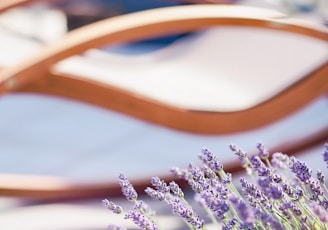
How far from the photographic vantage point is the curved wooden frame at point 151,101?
8.21 ft

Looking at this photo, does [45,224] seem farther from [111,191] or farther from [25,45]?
[25,45]

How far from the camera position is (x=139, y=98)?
9.17ft

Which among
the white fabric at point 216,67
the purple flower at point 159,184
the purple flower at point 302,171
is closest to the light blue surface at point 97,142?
the white fabric at point 216,67

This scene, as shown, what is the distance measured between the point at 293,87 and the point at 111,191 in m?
1.02

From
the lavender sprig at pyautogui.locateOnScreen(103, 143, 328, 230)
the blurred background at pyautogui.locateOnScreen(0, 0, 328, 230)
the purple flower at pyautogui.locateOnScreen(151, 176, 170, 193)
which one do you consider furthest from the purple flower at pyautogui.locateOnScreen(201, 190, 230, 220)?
the blurred background at pyautogui.locateOnScreen(0, 0, 328, 230)

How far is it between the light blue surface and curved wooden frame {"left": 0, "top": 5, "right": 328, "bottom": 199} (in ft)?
1.05

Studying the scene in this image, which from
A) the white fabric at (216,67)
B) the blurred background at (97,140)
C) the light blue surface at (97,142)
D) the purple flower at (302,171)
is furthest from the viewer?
the light blue surface at (97,142)

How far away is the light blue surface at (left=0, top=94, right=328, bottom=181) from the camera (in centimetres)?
375

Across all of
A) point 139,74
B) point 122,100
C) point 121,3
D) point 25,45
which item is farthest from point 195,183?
point 121,3

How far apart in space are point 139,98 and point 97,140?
1568mm

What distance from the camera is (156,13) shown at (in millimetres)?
2605

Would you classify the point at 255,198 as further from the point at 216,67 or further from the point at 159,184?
the point at 216,67

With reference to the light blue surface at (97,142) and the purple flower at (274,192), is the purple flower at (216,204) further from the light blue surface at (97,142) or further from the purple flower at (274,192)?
the light blue surface at (97,142)

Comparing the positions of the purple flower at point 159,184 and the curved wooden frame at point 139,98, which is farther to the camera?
the curved wooden frame at point 139,98
